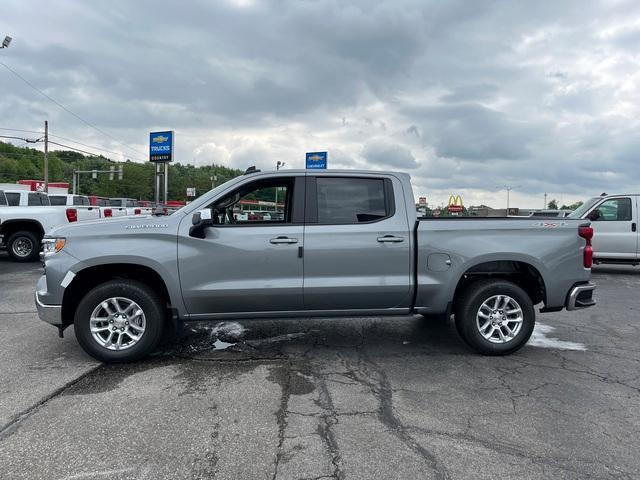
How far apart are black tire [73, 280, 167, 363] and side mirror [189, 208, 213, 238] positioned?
2.49 ft

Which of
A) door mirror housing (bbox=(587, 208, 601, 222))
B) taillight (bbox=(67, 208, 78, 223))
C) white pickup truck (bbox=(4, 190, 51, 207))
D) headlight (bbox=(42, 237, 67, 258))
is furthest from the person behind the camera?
white pickup truck (bbox=(4, 190, 51, 207))

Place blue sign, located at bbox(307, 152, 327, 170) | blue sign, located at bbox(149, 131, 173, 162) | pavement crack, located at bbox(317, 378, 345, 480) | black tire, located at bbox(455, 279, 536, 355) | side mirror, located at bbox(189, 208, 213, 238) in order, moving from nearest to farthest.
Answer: pavement crack, located at bbox(317, 378, 345, 480)
side mirror, located at bbox(189, 208, 213, 238)
black tire, located at bbox(455, 279, 536, 355)
blue sign, located at bbox(149, 131, 173, 162)
blue sign, located at bbox(307, 152, 327, 170)

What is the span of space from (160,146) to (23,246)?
4824mm

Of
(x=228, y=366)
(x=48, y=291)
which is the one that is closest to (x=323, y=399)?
(x=228, y=366)

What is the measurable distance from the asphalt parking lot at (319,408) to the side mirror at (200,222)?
4.32ft

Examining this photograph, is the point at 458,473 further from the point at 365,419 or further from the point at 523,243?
the point at 523,243

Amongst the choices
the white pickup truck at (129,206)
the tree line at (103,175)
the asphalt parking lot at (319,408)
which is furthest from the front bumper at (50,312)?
the tree line at (103,175)

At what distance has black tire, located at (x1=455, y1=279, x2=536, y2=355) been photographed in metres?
5.04

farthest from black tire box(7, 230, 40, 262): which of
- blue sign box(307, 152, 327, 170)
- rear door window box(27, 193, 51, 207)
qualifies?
blue sign box(307, 152, 327, 170)

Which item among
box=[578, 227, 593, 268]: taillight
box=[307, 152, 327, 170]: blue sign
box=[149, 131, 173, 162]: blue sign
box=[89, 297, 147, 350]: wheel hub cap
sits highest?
box=[307, 152, 327, 170]: blue sign

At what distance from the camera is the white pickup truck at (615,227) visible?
11359 millimetres

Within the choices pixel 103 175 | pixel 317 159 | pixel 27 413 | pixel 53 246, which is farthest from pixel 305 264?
pixel 103 175

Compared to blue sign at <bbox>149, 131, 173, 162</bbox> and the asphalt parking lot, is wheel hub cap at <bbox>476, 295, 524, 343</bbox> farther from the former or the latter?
blue sign at <bbox>149, 131, 173, 162</bbox>

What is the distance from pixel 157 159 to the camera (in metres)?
15.0
